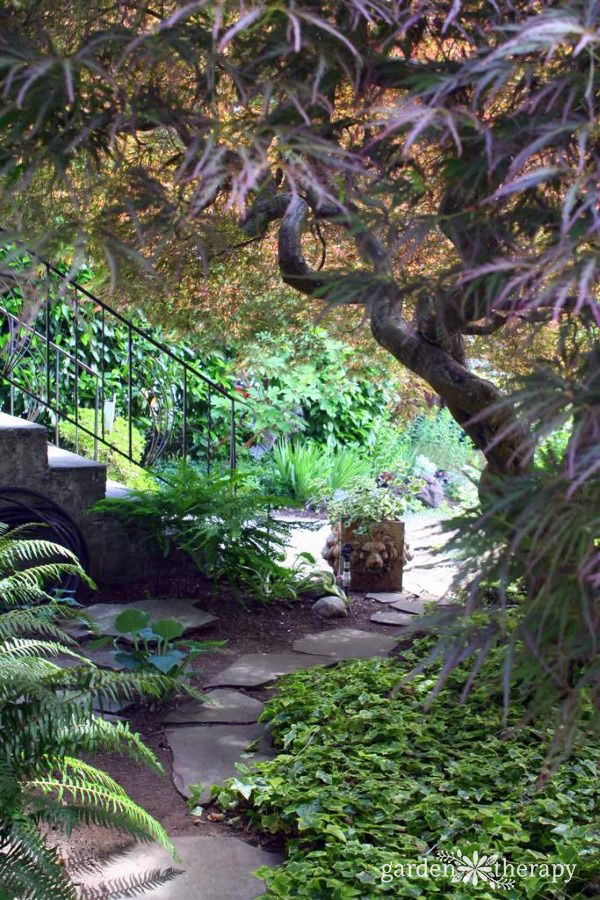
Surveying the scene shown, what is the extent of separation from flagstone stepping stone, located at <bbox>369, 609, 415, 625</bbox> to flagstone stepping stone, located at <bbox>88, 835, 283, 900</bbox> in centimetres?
265

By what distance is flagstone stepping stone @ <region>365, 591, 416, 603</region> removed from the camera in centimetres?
588

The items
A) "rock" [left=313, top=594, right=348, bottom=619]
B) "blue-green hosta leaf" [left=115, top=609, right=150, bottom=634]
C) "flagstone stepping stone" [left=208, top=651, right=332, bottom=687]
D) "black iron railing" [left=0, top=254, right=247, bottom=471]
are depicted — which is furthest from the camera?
"black iron railing" [left=0, top=254, right=247, bottom=471]

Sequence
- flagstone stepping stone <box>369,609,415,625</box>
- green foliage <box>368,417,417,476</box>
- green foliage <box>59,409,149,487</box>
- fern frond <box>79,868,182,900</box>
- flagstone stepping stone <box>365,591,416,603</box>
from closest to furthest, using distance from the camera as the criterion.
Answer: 1. fern frond <box>79,868,182,900</box>
2. flagstone stepping stone <box>369,609,415,625</box>
3. flagstone stepping stone <box>365,591,416,603</box>
4. green foliage <box>59,409,149,487</box>
5. green foliage <box>368,417,417,476</box>

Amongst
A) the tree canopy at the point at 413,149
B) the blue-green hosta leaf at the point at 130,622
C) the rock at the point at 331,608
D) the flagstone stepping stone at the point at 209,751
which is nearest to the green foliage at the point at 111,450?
the rock at the point at 331,608

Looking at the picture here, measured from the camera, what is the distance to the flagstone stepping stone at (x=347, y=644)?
467 cm

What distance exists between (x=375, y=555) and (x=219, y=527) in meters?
1.26

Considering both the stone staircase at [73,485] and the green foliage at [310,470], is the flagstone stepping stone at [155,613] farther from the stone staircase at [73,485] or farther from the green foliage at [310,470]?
the green foliage at [310,470]

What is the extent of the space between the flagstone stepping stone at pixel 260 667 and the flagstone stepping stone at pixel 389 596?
129 cm

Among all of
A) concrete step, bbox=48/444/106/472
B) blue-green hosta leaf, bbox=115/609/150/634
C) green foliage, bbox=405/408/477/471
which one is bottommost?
blue-green hosta leaf, bbox=115/609/150/634

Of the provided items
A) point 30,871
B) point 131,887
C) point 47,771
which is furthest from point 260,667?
point 30,871

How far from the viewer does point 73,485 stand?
222 inches

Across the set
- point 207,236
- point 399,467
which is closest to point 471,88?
point 207,236

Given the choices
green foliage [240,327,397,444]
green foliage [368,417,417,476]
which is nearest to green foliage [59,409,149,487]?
green foliage [240,327,397,444]

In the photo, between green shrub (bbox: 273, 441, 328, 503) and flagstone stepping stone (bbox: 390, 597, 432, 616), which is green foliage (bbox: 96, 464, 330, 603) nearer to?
flagstone stepping stone (bbox: 390, 597, 432, 616)
